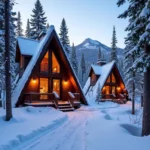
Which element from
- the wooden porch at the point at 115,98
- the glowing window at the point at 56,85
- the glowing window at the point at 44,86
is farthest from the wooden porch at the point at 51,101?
the wooden porch at the point at 115,98

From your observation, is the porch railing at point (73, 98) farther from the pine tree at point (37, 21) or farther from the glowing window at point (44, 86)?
the pine tree at point (37, 21)

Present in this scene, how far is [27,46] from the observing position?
2319 centimetres

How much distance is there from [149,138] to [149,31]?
407cm

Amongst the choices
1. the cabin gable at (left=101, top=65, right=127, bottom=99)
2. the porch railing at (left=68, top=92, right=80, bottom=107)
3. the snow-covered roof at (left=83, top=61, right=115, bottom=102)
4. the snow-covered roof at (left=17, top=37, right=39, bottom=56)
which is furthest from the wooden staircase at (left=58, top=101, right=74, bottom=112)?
the cabin gable at (left=101, top=65, right=127, bottom=99)

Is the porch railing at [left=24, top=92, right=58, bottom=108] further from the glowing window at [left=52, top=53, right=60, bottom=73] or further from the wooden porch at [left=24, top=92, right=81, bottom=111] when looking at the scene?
the glowing window at [left=52, top=53, right=60, bottom=73]

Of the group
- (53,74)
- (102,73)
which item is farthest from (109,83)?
(53,74)

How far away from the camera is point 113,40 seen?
51.1m

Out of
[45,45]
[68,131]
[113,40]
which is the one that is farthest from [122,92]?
[68,131]

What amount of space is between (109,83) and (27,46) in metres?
17.9

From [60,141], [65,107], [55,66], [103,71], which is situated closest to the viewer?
[60,141]

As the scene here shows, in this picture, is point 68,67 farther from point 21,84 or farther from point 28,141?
point 28,141

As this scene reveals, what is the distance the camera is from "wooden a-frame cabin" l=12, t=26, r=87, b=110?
20156 mm

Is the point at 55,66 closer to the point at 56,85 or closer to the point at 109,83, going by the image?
the point at 56,85

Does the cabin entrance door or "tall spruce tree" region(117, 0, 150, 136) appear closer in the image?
"tall spruce tree" region(117, 0, 150, 136)
